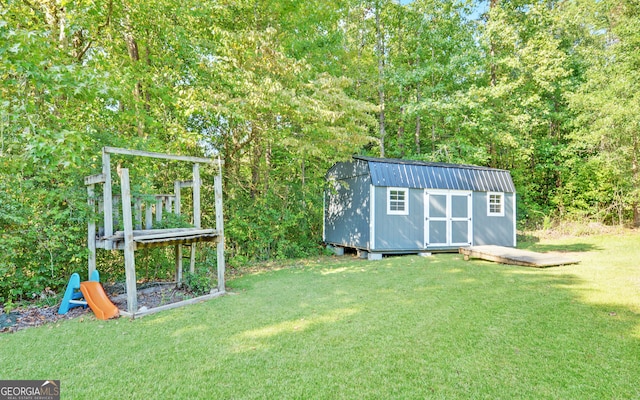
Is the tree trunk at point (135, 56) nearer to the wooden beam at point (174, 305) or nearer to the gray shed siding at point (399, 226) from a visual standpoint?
the wooden beam at point (174, 305)

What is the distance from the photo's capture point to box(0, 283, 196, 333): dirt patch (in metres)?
3.75

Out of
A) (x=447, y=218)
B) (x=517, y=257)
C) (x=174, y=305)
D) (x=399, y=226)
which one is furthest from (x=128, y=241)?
(x=447, y=218)

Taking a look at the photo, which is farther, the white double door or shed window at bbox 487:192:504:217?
shed window at bbox 487:192:504:217

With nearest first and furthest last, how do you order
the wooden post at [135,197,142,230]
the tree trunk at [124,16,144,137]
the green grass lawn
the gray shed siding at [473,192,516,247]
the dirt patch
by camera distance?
the green grass lawn, the dirt patch, the wooden post at [135,197,142,230], the tree trunk at [124,16,144,137], the gray shed siding at [473,192,516,247]

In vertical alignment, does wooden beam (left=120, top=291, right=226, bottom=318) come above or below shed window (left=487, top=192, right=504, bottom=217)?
below

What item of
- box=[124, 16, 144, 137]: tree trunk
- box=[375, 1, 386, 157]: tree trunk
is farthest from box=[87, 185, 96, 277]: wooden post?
box=[375, 1, 386, 157]: tree trunk

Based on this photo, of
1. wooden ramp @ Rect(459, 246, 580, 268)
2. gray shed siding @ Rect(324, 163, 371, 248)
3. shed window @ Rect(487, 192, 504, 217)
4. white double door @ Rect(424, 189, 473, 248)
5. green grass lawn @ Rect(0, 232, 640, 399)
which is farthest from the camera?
shed window @ Rect(487, 192, 504, 217)

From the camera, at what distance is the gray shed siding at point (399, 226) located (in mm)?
8109

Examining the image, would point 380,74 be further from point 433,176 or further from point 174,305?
point 174,305

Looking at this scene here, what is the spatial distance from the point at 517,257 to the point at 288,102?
585 centimetres

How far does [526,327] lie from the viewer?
3.16m

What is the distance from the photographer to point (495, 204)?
31.2 ft

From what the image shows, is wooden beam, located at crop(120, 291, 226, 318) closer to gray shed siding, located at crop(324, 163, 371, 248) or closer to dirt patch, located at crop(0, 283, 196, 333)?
dirt patch, located at crop(0, 283, 196, 333)

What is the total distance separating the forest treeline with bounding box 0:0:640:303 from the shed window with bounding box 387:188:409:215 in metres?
1.57
